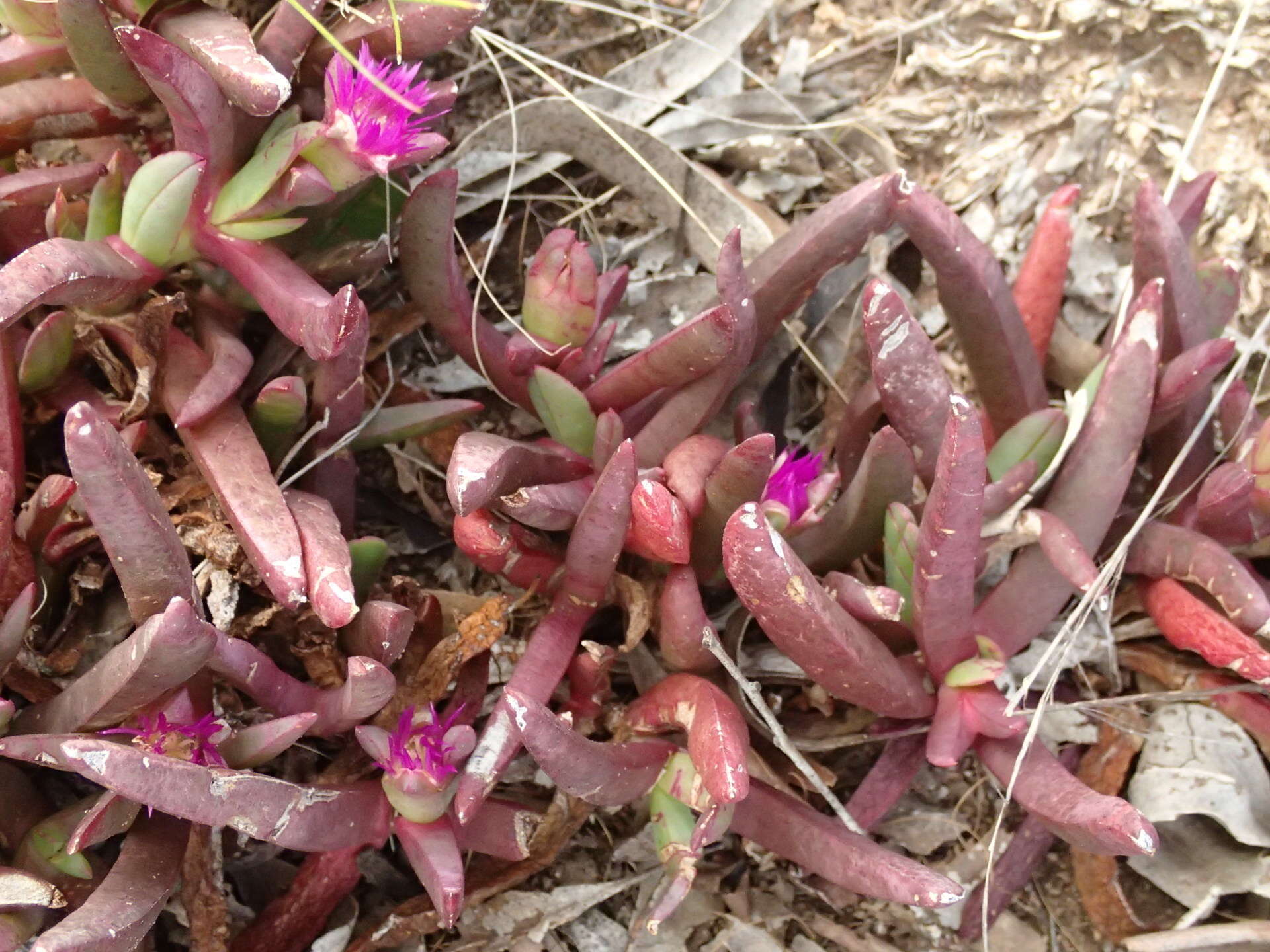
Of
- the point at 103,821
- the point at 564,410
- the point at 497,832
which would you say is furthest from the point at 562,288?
the point at 103,821

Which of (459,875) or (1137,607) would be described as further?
(1137,607)

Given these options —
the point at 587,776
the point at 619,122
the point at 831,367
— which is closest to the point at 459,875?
the point at 587,776

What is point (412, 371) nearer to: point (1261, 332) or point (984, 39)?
point (984, 39)

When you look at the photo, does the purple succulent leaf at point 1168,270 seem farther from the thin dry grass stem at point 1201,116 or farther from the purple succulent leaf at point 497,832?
the purple succulent leaf at point 497,832

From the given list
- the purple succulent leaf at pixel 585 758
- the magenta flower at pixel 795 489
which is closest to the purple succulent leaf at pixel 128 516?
the purple succulent leaf at pixel 585 758

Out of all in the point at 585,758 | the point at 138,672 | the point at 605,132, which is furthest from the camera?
the point at 605,132

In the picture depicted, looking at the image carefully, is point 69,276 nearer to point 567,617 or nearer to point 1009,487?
point 567,617
